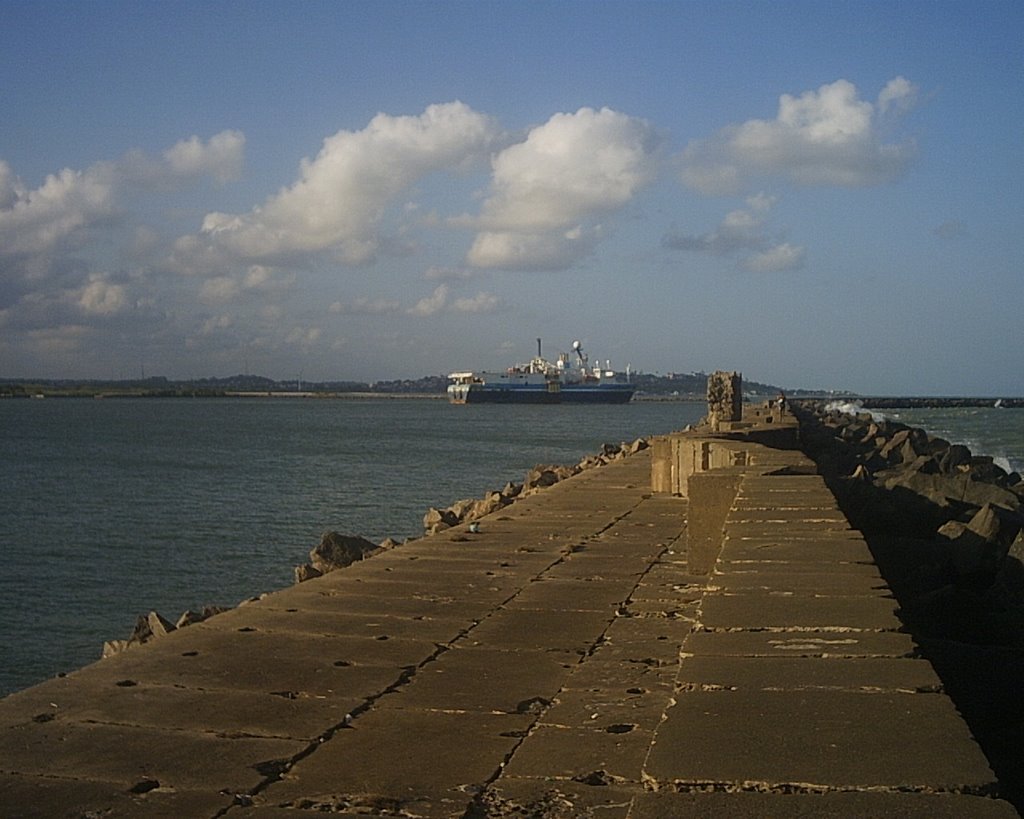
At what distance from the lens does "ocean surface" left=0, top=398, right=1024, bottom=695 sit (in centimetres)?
1304

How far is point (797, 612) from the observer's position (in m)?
3.36

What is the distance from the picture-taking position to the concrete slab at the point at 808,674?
2605 mm

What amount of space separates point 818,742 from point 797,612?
1189 millimetres

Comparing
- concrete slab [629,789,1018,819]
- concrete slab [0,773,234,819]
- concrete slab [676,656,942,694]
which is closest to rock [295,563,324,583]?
concrete slab [0,773,234,819]

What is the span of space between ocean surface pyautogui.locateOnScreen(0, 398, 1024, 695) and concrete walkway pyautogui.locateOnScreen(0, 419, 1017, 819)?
6.31m

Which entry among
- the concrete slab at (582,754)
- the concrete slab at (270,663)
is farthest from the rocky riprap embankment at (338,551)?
the concrete slab at (582,754)

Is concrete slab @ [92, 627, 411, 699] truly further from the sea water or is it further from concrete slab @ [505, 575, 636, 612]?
the sea water

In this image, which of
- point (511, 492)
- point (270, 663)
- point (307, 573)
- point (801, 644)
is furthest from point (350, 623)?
point (511, 492)

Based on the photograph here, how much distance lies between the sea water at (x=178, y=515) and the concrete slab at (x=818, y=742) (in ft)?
28.5

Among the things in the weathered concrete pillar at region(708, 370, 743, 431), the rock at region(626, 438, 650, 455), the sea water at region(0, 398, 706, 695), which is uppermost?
the weathered concrete pillar at region(708, 370, 743, 431)

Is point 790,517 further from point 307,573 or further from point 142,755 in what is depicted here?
point 307,573

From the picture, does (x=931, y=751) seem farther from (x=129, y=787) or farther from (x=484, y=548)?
(x=484, y=548)

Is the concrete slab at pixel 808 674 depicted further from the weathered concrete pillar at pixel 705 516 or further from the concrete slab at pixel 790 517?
the weathered concrete pillar at pixel 705 516

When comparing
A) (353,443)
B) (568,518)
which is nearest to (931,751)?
(568,518)
